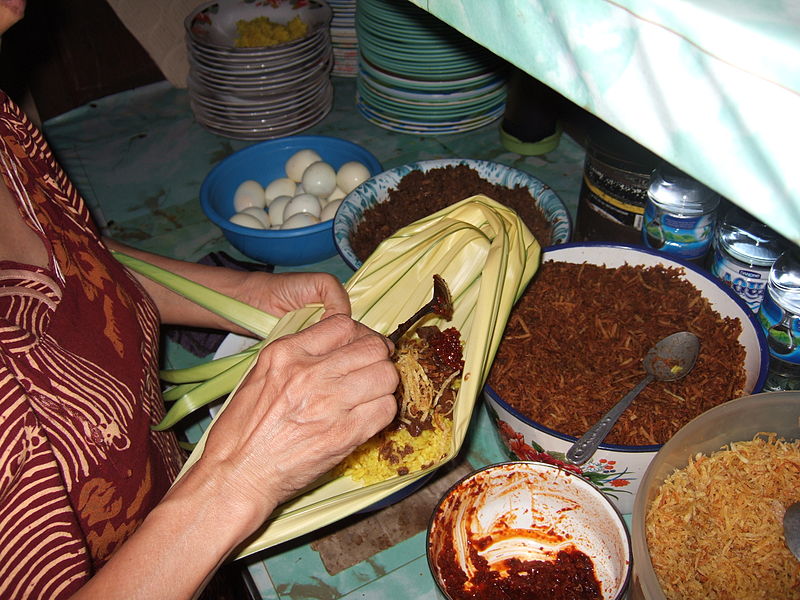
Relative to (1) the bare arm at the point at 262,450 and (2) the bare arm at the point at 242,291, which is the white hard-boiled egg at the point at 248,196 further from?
(1) the bare arm at the point at 262,450

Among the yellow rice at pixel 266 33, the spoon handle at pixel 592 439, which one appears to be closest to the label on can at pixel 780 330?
the spoon handle at pixel 592 439

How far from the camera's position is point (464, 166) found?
158cm

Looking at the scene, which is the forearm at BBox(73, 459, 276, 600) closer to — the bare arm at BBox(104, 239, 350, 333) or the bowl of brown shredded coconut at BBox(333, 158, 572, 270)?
the bare arm at BBox(104, 239, 350, 333)

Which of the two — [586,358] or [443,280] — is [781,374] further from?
[443,280]

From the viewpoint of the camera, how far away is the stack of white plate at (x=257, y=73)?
6.46 feet

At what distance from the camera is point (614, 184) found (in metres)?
1.18

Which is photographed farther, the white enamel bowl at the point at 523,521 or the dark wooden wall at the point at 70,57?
the dark wooden wall at the point at 70,57

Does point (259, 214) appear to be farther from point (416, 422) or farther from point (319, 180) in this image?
point (416, 422)

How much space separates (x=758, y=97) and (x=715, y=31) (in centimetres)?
4

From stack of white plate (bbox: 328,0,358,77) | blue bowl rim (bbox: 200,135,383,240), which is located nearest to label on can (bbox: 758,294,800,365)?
blue bowl rim (bbox: 200,135,383,240)

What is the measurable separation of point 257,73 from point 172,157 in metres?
0.41

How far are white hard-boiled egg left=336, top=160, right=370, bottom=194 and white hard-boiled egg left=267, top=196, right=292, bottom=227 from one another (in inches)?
6.0

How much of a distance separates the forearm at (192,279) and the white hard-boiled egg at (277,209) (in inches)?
19.9

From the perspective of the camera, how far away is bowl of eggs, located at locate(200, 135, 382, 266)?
1.50m
